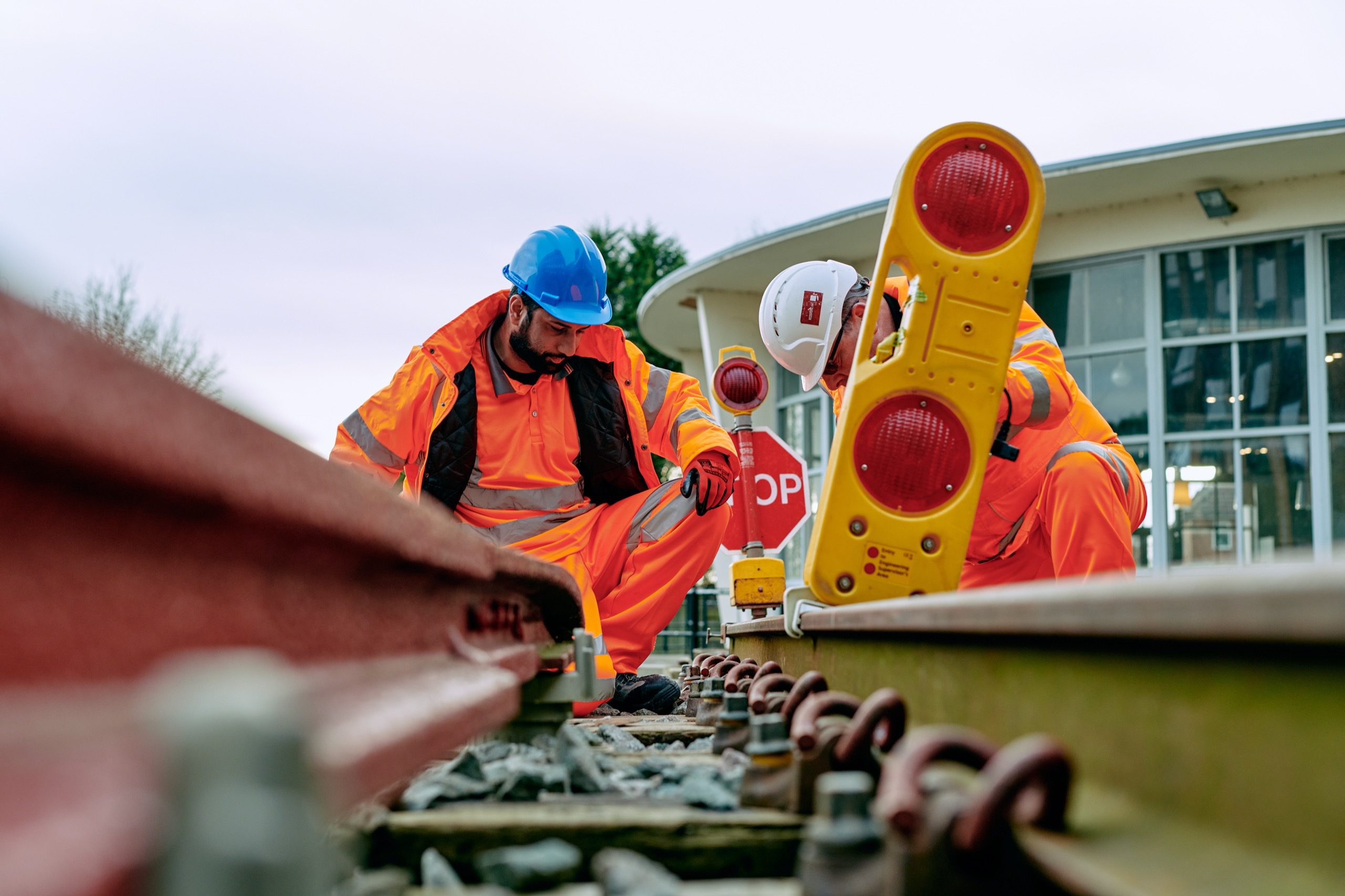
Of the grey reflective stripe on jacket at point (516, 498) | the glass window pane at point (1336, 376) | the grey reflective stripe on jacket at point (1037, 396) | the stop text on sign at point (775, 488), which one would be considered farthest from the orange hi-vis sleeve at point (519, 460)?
the glass window pane at point (1336, 376)

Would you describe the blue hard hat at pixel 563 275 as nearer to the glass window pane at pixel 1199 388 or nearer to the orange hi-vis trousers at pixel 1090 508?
the orange hi-vis trousers at pixel 1090 508

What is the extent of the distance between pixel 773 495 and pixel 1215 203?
288 inches

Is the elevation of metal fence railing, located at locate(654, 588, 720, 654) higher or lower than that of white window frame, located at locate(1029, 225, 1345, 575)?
lower

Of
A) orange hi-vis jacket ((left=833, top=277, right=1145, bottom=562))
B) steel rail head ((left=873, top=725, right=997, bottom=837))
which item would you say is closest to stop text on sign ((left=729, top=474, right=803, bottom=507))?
orange hi-vis jacket ((left=833, top=277, right=1145, bottom=562))

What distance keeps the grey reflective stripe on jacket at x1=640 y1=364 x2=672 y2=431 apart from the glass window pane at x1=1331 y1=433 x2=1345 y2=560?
Answer: 7673mm

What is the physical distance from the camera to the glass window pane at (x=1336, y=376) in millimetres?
10758

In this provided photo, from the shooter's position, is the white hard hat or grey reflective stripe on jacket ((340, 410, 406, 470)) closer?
the white hard hat

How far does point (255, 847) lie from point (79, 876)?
0.10m

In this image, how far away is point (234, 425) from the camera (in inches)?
40.4

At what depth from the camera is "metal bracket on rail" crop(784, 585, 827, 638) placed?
3580mm

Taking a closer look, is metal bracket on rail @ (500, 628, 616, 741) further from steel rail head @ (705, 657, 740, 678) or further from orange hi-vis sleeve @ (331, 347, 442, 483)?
orange hi-vis sleeve @ (331, 347, 442, 483)

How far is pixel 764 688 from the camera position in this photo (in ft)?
8.18

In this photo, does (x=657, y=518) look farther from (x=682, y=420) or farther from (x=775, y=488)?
(x=775, y=488)

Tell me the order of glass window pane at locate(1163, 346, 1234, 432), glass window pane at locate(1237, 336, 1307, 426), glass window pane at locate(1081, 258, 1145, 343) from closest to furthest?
glass window pane at locate(1237, 336, 1307, 426) → glass window pane at locate(1163, 346, 1234, 432) → glass window pane at locate(1081, 258, 1145, 343)
